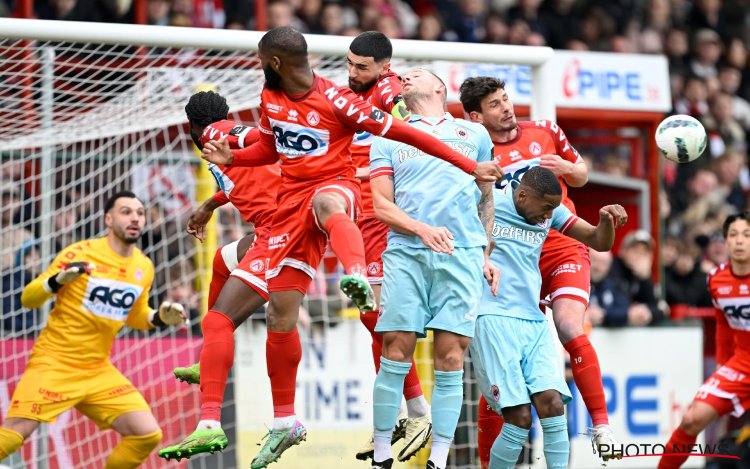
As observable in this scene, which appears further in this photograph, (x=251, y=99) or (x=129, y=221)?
(x=251, y=99)

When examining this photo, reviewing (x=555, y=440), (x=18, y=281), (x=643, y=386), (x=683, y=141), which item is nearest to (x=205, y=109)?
(x=555, y=440)

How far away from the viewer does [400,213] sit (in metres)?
7.30

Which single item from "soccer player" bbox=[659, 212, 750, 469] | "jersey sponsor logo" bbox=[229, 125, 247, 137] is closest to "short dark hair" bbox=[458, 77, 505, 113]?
"jersey sponsor logo" bbox=[229, 125, 247, 137]

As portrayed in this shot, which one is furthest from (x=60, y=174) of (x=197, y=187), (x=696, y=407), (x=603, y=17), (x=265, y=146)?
(x=603, y=17)

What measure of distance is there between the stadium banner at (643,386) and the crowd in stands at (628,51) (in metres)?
0.23

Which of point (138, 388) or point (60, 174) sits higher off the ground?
point (60, 174)

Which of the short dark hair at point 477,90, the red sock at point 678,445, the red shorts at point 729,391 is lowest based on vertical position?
the red sock at point 678,445

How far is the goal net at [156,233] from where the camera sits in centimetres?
1023

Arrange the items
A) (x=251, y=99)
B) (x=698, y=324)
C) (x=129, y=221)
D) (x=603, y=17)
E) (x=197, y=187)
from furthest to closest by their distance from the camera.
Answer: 1. (x=603, y=17)
2. (x=698, y=324)
3. (x=197, y=187)
4. (x=251, y=99)
5. (x=129, y=221)

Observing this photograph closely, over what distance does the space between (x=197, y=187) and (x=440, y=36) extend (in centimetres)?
523

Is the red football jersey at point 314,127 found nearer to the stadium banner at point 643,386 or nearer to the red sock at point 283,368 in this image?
the red sock at point 283,368

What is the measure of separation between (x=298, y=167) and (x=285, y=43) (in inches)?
28.8

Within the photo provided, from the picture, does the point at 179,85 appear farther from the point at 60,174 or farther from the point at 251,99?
the point at 60,174

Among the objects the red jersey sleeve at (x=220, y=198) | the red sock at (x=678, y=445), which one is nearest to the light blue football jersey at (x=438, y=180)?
the red jersey sleeve at (x=220, y=198)
